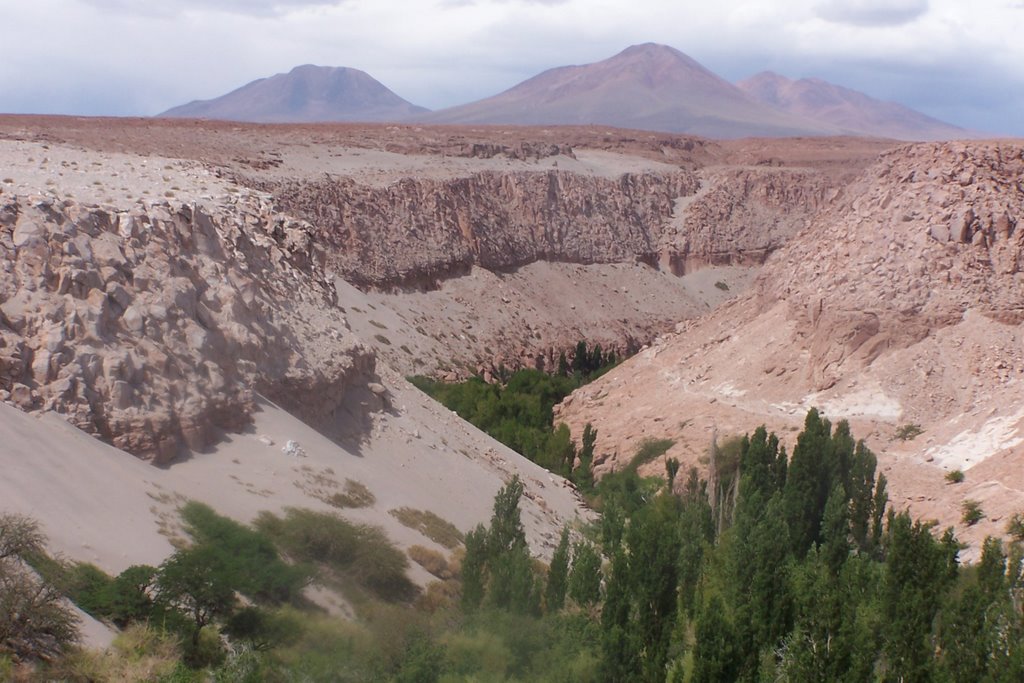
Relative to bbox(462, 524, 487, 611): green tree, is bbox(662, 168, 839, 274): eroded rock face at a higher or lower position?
higher

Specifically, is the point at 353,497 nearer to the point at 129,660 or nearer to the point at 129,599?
the point at 129,599

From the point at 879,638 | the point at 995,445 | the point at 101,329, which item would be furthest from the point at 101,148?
the point at 879,638

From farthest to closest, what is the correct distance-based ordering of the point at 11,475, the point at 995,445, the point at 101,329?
the point at 995,445, the point at 101,329, the point at 11,475

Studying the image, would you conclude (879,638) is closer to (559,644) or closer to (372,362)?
(559,644)

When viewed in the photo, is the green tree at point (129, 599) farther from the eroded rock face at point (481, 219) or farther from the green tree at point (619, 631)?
the eroded rock face at point (481, 219)

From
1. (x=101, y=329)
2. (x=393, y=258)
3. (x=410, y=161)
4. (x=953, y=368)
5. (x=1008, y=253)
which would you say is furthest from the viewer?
(x=410, y=161)

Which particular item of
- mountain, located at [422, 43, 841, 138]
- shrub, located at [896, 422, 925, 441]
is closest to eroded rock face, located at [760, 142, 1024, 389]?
shrub, located at [896, 422, 925, 441]

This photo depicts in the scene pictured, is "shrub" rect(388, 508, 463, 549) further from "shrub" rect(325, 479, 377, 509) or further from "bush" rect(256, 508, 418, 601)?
"bush" rect(256, 508, 418, 601)
